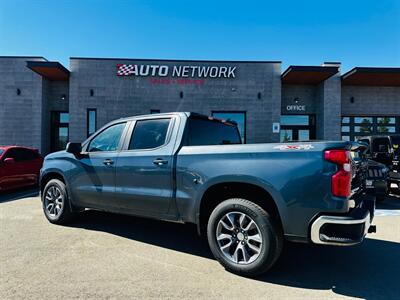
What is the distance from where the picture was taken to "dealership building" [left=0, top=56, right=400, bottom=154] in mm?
15484

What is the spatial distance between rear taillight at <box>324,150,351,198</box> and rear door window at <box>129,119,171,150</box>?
85.1 inches

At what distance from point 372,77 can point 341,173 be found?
15.6 m

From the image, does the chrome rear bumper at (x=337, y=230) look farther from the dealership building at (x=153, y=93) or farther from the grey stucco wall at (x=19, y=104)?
the grey stucco wall at (x=19, y=104)

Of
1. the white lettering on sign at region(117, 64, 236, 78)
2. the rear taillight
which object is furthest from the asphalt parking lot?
the white lettering on sign at region(117, 64, 236, 78)

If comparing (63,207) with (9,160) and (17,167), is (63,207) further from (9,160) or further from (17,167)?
(17,167)

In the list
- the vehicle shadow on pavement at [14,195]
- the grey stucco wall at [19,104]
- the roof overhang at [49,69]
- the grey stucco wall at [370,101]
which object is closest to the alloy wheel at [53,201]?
the vehicle shadow on pavement at [14,195]

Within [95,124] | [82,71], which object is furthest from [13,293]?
[82,71]

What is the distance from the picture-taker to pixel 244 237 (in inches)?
126

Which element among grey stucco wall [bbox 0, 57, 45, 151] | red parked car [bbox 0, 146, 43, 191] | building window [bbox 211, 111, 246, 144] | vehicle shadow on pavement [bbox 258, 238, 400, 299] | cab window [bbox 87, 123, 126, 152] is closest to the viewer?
vehicle shadow on pavement [bbox 258, 238, 400, 299]

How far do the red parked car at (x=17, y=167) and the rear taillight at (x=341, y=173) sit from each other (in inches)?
352

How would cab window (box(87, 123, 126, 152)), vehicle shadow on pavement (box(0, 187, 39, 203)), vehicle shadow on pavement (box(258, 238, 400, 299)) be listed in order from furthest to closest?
vehicle shadow on pavement (box(0, 187, 39, 203))
cab window (box(87, 123, 126, 152))
vehicle shadow on pavement (box(258, 238, 400, 299))

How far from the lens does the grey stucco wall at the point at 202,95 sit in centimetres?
1559

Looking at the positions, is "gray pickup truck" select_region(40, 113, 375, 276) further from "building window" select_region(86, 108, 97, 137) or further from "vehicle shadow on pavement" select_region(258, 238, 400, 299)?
"building window" select_region(86, 108, 97, 137)

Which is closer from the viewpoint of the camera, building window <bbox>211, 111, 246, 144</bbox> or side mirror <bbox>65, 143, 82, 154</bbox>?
side mirror <bbox>65, 143, 82, 154</bbox>
